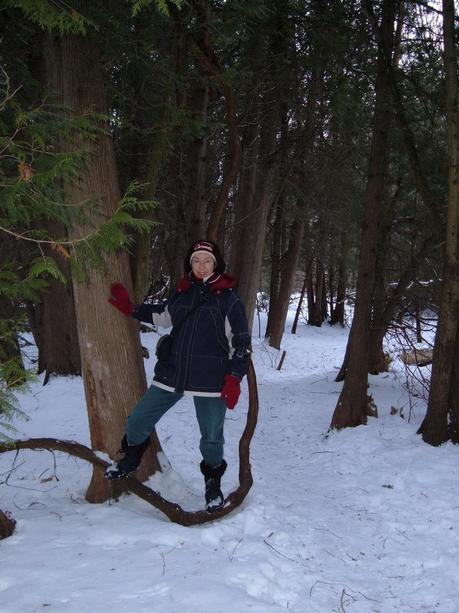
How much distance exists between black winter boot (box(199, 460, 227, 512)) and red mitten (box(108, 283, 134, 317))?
1.49 meters

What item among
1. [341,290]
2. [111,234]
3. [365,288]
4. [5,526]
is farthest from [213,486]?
[341,290]

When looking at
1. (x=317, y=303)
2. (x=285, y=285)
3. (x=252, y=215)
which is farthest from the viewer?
(x=317, y=303)

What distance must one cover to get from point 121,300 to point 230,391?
1.20m

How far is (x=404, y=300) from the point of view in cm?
1000

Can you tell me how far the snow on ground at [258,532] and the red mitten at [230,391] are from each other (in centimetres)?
103

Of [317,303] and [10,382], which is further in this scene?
[317,303]

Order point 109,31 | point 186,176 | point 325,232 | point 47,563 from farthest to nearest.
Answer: point 325,232, point 186,176, point 109,31, point 47,563

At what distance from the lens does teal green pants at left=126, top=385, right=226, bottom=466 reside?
4.20m

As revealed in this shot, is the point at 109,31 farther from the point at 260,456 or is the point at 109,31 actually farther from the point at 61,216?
the point at 260,456

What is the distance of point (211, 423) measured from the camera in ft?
13.9

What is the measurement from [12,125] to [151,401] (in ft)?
8.31

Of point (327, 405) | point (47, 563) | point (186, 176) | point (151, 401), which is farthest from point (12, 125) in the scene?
point (186, 176)

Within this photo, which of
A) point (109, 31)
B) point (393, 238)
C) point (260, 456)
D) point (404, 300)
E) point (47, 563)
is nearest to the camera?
point (47, 563)

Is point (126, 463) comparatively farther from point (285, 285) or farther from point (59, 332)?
point (285, 285)
